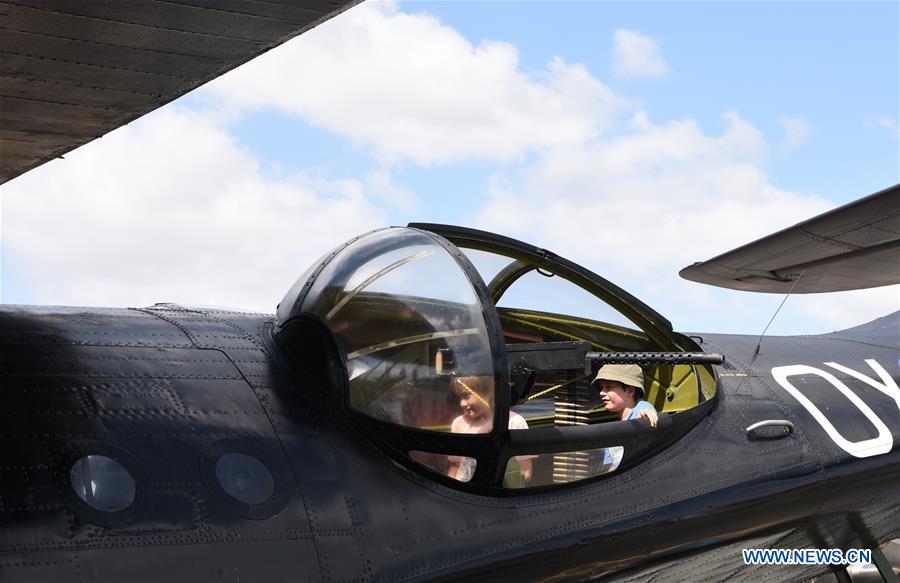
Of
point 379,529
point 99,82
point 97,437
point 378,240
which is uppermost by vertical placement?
point 99,82

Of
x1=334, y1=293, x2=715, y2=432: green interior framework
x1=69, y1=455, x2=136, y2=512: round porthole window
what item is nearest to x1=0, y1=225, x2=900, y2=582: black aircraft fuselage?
x1=69, y1=455, x2=136, y2=512: round porthole window

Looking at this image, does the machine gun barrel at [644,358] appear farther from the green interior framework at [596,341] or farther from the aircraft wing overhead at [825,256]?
the aircraft wing overhead at [825,256]

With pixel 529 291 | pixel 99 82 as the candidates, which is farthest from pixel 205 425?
pixel 529 291

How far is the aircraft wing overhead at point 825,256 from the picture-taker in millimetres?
6551

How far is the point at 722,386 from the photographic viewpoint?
6.13m

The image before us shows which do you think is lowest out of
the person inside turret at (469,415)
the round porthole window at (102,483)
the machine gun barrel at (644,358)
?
the round porthole window at (102,483)

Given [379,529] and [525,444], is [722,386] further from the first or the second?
[379,529]

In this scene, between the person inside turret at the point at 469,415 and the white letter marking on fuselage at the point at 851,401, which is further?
the white letter marking on fuselage at the point at 851,401

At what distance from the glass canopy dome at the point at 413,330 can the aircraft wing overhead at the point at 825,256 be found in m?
3.05

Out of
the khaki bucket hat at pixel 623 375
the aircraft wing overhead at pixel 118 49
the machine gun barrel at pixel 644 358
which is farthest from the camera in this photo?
the khaki bucket hat at pixel 623 375

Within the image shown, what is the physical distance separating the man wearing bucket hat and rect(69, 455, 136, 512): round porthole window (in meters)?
2.94

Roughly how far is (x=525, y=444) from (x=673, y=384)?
2.04m

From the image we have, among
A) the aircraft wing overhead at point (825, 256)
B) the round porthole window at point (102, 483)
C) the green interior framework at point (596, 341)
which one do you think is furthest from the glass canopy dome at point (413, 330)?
the aircraft wing overhead at point (825, 256)

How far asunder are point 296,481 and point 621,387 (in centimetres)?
240
